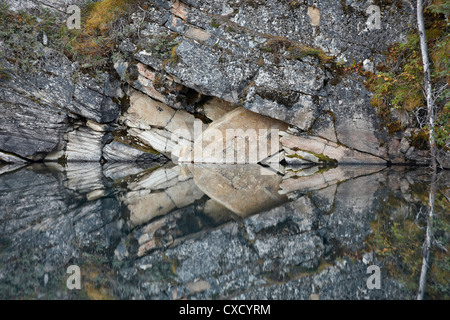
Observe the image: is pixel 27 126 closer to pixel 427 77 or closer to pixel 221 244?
pixel 221 244

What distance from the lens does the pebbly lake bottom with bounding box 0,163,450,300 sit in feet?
10.2

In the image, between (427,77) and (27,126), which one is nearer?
(427,77)

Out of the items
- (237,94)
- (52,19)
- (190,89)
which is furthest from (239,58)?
(52,19)

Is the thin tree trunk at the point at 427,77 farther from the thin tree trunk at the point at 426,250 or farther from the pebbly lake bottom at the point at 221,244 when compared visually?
the thin tree trunk at the point at 426,250

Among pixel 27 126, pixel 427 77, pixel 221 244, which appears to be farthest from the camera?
pixel 27 126

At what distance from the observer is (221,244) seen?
4121 mm

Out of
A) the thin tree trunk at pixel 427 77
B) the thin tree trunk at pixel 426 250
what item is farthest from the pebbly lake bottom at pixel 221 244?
the thin tree trunk at pixel 427 77

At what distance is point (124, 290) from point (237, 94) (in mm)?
11148

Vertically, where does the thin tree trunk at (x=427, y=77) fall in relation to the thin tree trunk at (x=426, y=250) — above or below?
above

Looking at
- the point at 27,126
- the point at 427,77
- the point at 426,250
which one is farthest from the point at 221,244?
the point at 27,126

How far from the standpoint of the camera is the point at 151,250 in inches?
157

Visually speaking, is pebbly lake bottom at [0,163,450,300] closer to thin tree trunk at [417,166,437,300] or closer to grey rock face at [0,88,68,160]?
thin tree trunk at [417,166,437,300]

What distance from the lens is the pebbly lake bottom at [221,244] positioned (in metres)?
3.10
